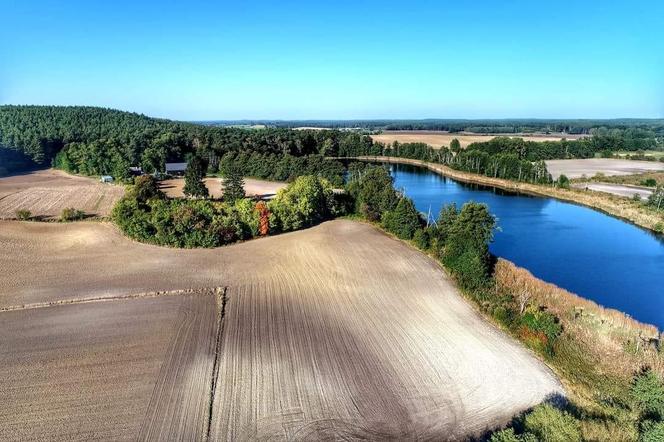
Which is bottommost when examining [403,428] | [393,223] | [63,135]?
[403,428]

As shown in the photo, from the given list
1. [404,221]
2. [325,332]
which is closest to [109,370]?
[325,332]

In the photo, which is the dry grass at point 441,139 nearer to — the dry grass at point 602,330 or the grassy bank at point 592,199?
the grassy bank at point 592,199

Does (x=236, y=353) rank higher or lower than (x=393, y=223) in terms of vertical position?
lower

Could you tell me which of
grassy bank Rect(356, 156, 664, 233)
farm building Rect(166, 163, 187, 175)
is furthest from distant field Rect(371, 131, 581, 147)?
farm building Rect(166, 163, 187, 175)

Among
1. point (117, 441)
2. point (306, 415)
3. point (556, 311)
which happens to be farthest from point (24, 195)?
point (556, 311)

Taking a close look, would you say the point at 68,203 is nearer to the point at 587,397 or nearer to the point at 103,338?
the point at 103,338

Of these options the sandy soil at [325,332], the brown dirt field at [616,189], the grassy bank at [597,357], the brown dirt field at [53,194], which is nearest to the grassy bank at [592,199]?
the brown dirt field at [616,189]
